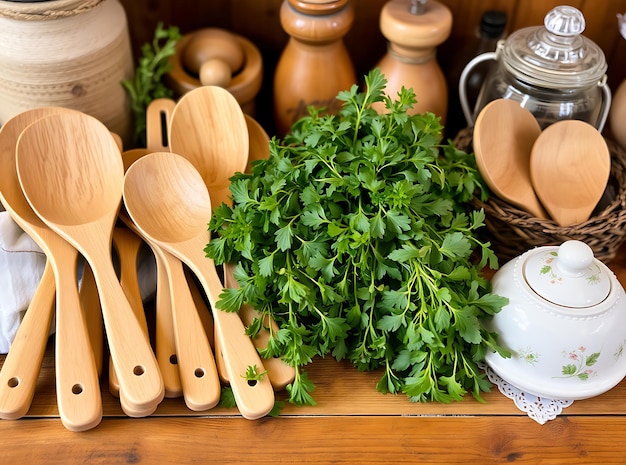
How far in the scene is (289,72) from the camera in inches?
37.5

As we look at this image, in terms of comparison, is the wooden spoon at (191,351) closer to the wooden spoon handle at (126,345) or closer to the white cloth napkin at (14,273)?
the wooden spoon handle at (126,345)

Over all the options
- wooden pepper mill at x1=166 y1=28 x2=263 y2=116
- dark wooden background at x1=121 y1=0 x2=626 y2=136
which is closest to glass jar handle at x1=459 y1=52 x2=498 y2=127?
dark wooden background at x1=121 y1=0 x2=626 y2=136

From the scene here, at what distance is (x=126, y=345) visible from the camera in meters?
0.69

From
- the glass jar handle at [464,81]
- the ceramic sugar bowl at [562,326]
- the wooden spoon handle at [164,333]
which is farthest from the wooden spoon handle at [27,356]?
the glass jar handle at [464,81]

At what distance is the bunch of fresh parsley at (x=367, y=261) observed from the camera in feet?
2.26

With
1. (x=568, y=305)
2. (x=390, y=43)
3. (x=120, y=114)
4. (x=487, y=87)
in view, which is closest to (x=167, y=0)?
(x=120, y=114)

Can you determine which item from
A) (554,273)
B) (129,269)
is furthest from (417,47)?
(129,269)

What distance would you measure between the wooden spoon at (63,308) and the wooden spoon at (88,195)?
0.04ft

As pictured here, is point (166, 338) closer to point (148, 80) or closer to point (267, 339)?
point (267, 339)

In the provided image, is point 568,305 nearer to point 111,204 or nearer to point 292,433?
point 292,433

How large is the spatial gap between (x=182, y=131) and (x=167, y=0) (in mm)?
271

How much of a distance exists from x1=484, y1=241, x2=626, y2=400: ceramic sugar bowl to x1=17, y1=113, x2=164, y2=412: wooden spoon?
37 cm

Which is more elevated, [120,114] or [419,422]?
[120,114]

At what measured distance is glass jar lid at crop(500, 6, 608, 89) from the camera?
82 centimetres
